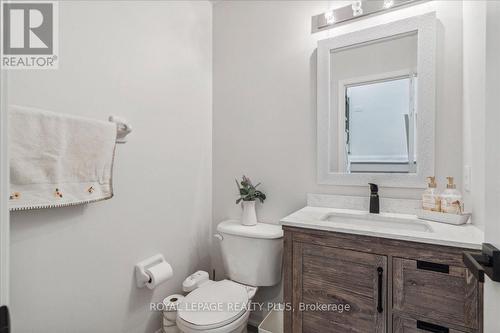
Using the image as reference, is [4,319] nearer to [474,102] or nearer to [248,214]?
[248,214]

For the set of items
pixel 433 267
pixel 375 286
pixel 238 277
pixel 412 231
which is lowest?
pixel 238 277

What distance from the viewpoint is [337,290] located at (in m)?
1.18

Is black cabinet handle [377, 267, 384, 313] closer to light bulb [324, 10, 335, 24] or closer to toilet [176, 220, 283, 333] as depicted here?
toilet [176, 220, 283, 333]

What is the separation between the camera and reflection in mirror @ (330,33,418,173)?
1.41 meters

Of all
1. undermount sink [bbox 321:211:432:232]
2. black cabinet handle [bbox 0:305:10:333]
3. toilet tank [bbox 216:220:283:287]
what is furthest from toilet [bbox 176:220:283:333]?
black cabinet handle [bbox 0:305:10:333]

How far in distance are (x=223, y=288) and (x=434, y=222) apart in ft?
3.99

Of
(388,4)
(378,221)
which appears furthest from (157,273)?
(388,4)

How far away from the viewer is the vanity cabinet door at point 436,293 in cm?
93

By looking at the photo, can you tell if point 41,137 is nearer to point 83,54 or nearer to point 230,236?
point 83,54

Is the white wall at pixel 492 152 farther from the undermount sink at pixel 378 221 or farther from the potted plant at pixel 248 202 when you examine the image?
the potted plant at pixel 248 202

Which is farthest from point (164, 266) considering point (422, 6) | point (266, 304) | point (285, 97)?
point (422, 6)

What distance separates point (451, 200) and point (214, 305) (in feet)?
4.35

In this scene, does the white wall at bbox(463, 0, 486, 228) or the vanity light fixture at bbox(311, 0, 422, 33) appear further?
the vanity light fixture at bbox(311, 0, 422, 33)

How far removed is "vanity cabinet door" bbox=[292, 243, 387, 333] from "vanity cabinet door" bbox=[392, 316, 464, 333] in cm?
5
